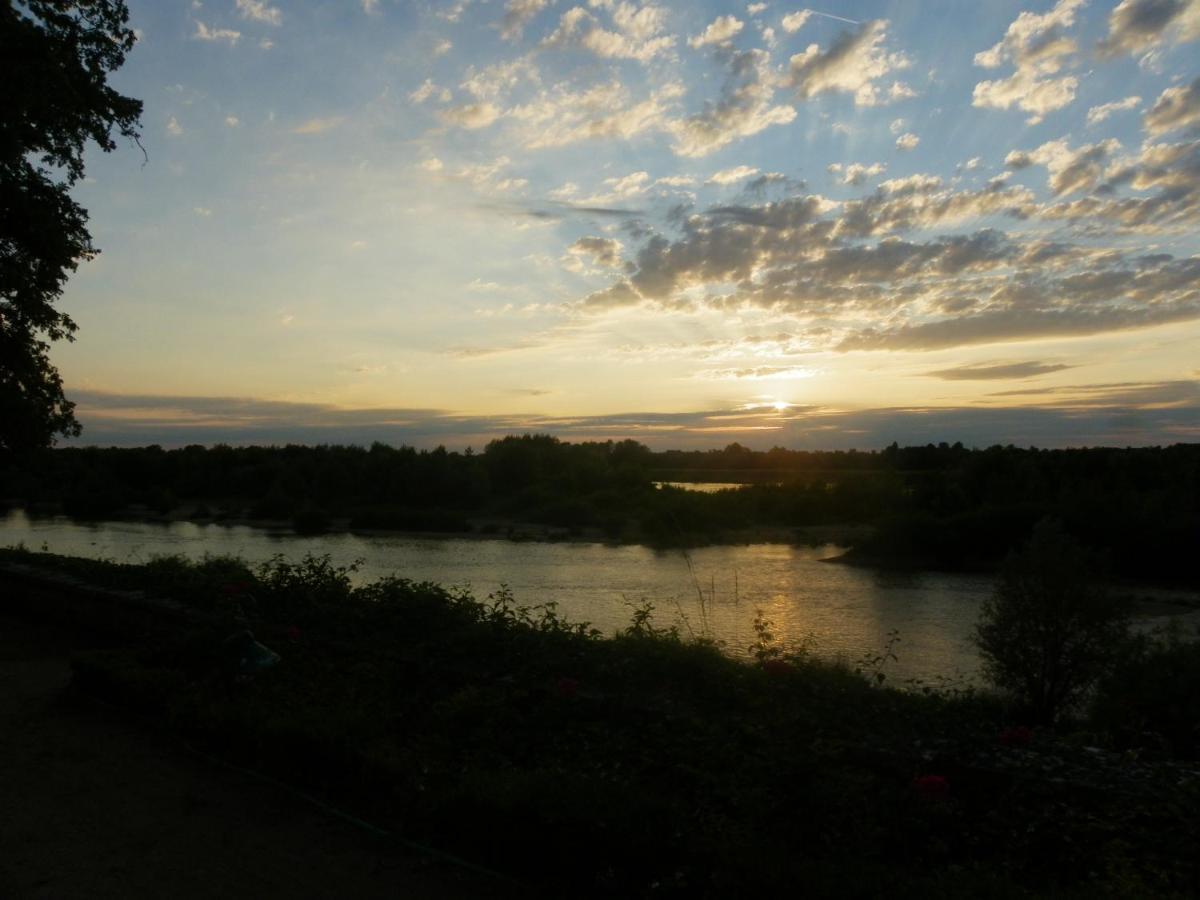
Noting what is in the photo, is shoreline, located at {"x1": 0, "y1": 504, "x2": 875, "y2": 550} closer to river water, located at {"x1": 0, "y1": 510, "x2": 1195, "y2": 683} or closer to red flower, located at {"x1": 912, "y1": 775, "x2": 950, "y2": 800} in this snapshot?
river water, located at {"x1": 0, "y1": 510, "x2": 1195, "y2": 683}

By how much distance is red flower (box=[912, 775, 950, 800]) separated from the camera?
3301mm

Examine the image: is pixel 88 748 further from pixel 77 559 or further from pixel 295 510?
pixel 295 510

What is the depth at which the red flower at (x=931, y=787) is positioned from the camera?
330cm

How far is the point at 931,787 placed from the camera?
10.8ft

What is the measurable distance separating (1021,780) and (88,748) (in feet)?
14.9

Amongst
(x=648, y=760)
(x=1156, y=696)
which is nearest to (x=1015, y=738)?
(x=648, y=760)

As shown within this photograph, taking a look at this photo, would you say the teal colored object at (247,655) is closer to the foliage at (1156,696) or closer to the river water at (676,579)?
the river water at (676,579)

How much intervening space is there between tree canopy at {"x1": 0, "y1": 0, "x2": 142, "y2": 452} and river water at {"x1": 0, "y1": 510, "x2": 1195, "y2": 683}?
3.45 meters

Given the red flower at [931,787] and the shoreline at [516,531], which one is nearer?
the red flower at [931,787]

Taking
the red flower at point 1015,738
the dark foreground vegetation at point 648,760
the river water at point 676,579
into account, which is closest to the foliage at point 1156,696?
the dark foreground vegetation at point 648,760

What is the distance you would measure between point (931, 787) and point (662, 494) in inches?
1611

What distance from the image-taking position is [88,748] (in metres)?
4.62

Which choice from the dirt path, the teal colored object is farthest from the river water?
the dirt path

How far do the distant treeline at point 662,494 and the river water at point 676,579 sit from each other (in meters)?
2.33
